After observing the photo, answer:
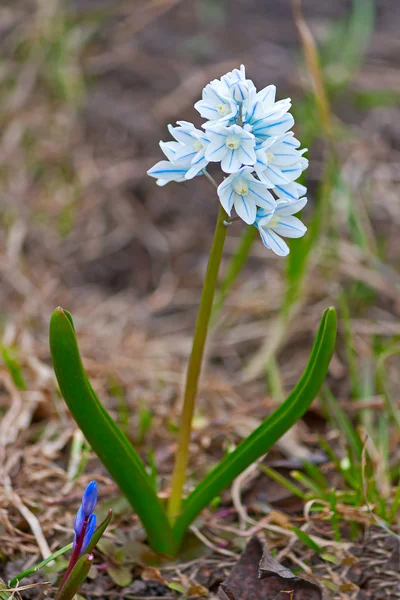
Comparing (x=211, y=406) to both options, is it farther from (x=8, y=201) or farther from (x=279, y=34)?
(x=279, y=34)

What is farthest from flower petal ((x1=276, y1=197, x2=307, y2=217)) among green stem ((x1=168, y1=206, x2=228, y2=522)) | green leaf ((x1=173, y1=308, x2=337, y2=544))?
green leaf ((x1=173, y1=308, x2=337, y2=544))

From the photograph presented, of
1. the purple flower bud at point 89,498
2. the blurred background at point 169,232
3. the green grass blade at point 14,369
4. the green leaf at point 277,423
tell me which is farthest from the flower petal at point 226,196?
the green grass blade at point 14,369

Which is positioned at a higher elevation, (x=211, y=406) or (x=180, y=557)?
(x=180, y=557)

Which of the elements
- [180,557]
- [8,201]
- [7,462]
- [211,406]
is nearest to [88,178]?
[8,201]

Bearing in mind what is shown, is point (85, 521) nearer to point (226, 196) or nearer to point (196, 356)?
point (196, 356)

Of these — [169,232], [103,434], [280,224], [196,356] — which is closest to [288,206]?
[280,224]

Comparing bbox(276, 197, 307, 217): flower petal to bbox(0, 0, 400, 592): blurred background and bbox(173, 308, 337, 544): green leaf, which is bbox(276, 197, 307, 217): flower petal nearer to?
bbox(173, 308, 337, 544): green leaf

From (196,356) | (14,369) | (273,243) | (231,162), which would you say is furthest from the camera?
(14,369)
